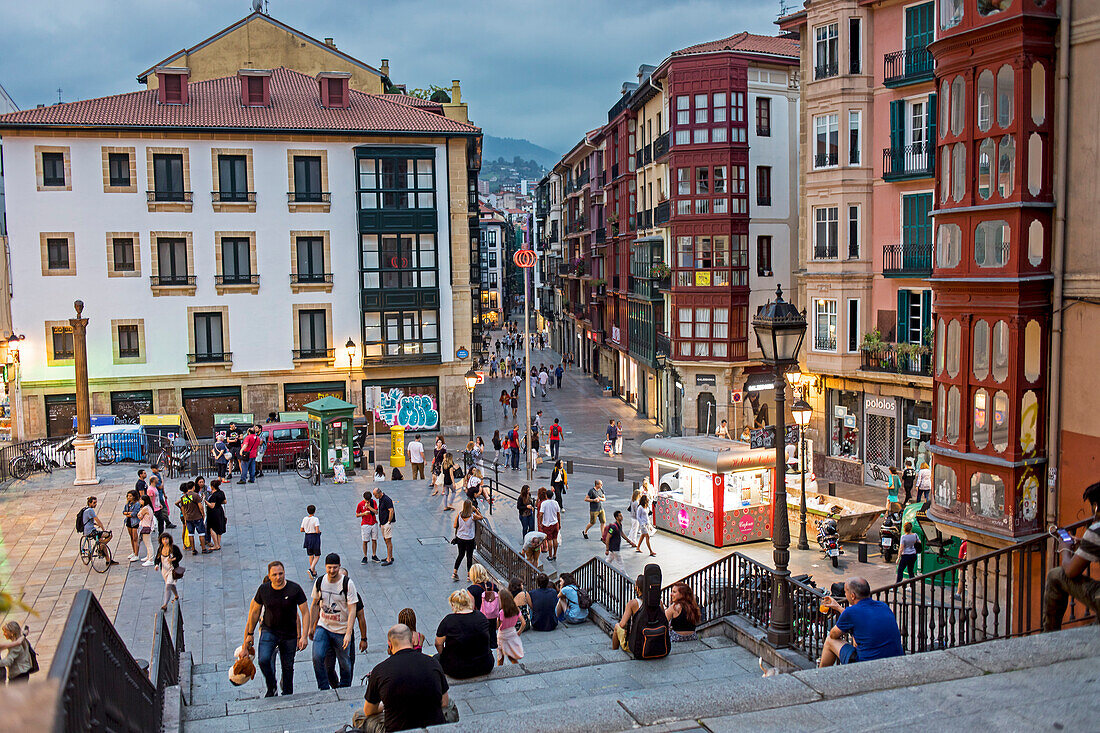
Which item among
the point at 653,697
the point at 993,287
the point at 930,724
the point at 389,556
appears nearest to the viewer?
the point at 930,724

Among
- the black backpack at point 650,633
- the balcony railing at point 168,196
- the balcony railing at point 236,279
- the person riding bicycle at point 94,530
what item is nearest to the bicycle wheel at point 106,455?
the balcony railing at point 236,279

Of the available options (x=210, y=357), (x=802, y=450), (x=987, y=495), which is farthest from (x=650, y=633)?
(x=210, y=357)

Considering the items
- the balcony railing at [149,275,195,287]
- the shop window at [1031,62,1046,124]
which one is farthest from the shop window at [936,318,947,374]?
the balcony railing at [149,275,195,287]

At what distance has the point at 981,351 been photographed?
16344mm

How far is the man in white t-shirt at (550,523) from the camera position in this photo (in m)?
20.8

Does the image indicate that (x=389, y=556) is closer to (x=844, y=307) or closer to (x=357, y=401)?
(x=844, y=307)

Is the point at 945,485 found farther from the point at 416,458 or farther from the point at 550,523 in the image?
the point at 416,458

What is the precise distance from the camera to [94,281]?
133 ft

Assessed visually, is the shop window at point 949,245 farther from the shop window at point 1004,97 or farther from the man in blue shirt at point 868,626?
the man in blue shirt at point 868,626

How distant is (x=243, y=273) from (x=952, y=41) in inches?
1316

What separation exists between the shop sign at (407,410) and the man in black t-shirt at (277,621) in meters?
32.5

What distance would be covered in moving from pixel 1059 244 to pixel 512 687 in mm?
11336

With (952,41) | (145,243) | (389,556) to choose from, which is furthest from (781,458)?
(145,243)

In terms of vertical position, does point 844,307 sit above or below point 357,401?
above
